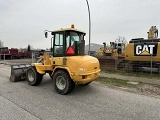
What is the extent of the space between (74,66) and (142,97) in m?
2.76

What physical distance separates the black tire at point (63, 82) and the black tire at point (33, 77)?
1.32 meters

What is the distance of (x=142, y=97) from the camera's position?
611 cm

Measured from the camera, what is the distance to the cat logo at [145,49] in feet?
35.3

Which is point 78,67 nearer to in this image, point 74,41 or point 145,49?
point 74,41

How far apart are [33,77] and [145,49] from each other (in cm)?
751

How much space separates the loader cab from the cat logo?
5.81 meters

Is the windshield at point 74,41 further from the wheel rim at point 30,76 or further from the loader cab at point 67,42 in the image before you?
the wheel rim at point 30,76

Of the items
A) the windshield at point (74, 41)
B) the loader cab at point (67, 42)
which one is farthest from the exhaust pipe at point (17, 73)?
the windshield at point (74, 41)

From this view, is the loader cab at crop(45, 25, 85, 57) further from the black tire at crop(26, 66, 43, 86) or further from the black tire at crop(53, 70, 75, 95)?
the black tire at crop(26, 66, 43, 86)

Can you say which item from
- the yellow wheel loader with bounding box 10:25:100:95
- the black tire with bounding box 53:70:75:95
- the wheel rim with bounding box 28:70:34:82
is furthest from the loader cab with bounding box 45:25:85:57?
the wheel rim with bounding box 28:70:34:82

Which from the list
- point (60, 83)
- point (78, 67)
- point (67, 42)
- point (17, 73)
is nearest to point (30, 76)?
point (17, 73)

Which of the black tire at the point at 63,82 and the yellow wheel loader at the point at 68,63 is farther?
the black tire at the point at 63,82

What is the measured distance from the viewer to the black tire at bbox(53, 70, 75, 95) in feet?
20.5

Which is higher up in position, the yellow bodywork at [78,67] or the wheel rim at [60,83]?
the yellow bodywork at [78,67]
